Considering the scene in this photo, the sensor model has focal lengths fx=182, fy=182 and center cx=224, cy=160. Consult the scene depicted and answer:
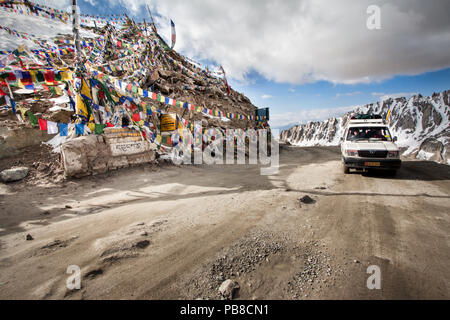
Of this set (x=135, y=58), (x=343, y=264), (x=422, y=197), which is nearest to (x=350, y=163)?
(x=422, y=197)

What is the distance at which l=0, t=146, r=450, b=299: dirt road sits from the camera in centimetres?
181

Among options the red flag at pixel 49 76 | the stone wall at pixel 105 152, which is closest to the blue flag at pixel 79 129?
the stone wall at pixel 105 152

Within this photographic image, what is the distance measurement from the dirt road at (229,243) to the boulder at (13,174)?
0.72m

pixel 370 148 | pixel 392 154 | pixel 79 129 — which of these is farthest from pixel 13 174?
pixel 392 154

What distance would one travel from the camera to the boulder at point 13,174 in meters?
5.30

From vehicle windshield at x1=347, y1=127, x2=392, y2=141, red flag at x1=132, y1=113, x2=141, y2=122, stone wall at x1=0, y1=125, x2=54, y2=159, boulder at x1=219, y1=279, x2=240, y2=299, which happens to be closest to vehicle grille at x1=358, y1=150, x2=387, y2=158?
vehicle windshield at x1=347, y1=127, x2=392, y2=141

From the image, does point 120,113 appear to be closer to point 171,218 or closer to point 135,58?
point 171,218

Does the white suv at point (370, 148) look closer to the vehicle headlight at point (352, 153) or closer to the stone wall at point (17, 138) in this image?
the vehicle headlight at point (352, 153)

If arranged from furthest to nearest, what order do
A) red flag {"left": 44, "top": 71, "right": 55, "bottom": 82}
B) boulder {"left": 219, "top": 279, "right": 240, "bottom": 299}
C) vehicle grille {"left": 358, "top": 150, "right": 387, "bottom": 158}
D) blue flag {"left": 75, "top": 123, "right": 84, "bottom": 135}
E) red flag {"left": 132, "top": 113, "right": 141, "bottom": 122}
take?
1. red flag {"left": 132, "top": 113, "right": 141, "bottom": 122}
2. blue flag {"left": 75, "top": 123, "right": 84, "bottom": 135}
3. red flag {"left": 44, "top": 71, "right": 55, "bottom": 82}
4. vehicle grille {"left": 358, "top": 150, "right": 387, "bottom": 158}
5. boulder {"left": 219, "top": 279, "right": 240, "bottom": 299}

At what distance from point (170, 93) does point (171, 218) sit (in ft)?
39.7

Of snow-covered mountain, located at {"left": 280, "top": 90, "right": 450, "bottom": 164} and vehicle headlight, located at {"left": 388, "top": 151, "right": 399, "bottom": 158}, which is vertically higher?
snow-covered mountain, located at {"left": 280, "top": 90, "right": 450, "bottom": 164}

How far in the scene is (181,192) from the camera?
207 inches

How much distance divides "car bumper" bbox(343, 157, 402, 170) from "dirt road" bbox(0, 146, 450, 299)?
1166mm

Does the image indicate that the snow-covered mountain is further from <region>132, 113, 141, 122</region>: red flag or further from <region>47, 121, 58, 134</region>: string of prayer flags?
<region>47, 121, 58, 134</region>: string of prayer flags
